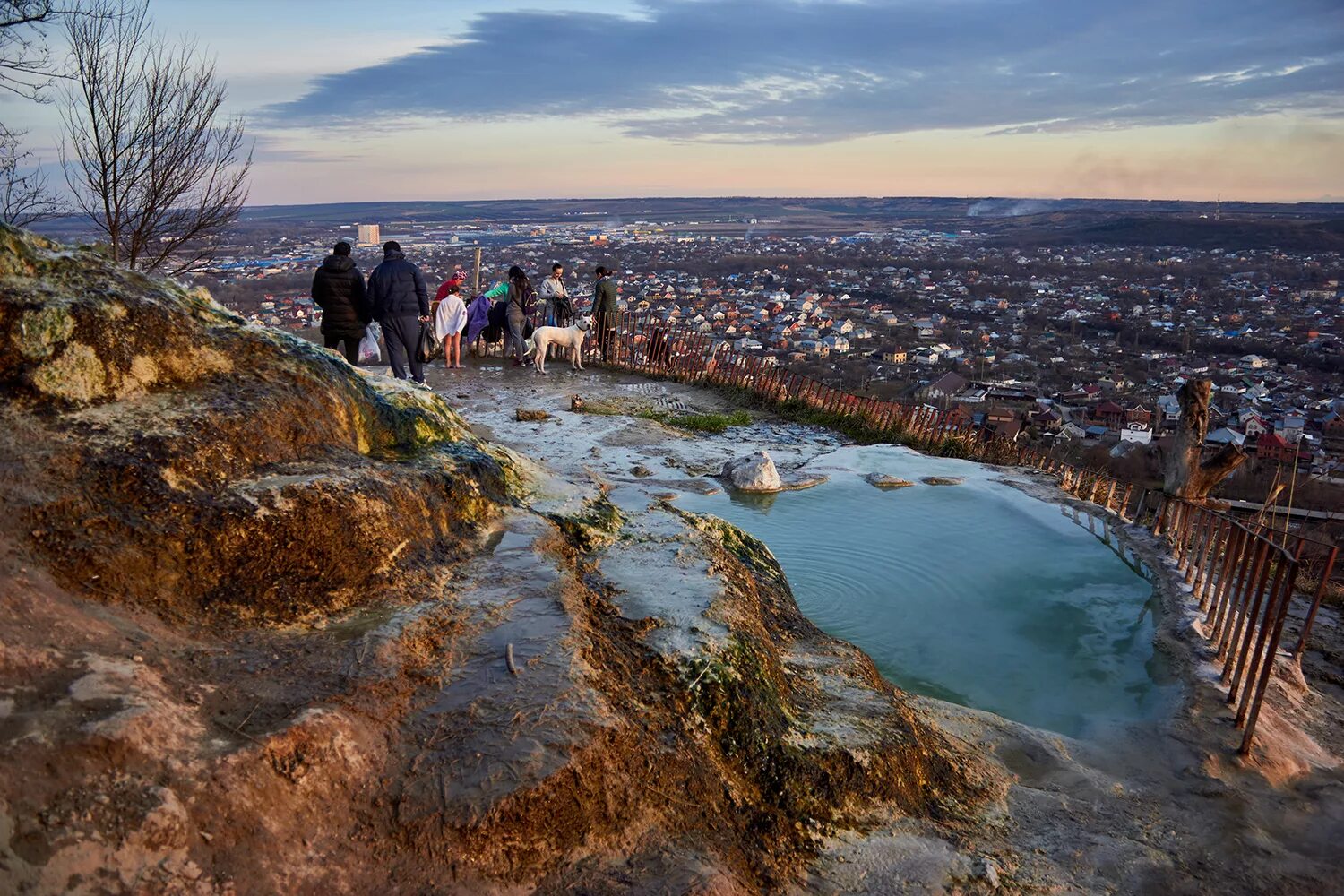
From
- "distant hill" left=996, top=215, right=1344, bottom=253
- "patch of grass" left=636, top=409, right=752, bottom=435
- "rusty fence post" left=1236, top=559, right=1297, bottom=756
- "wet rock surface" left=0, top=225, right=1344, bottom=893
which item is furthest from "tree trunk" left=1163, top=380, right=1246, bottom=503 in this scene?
"distant hill" left=996, top=215, right=1344, bottom=253

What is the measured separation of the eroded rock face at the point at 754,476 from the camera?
29.4 feet

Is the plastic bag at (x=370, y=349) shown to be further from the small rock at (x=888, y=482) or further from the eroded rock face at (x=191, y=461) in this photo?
the eroded rock face at (x=191, y=461)

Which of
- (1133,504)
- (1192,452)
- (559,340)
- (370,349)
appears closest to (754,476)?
(1192,452)

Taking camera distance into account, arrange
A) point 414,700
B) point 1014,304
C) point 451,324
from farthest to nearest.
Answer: point 1014,304
point 451,324
point 414,700

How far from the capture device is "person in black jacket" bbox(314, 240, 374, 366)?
9812 mm

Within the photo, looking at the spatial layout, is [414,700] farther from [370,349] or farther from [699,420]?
[370,349]

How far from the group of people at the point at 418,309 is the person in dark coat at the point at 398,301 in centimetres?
1

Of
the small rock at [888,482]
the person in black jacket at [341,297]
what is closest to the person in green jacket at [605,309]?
the person in black jacket at [341,297]

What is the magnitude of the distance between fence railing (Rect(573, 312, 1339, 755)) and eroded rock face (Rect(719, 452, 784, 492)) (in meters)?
3.07

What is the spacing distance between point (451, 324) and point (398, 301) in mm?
5349

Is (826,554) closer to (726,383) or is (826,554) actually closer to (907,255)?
(726,383)

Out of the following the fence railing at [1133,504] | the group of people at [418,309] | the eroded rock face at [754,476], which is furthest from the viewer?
the group of people at [418,309]

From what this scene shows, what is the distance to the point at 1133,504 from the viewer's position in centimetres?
1778

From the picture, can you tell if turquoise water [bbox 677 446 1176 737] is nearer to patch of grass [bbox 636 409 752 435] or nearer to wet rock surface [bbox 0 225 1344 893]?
wet rock surface [bbox 0 225 1344 893]
